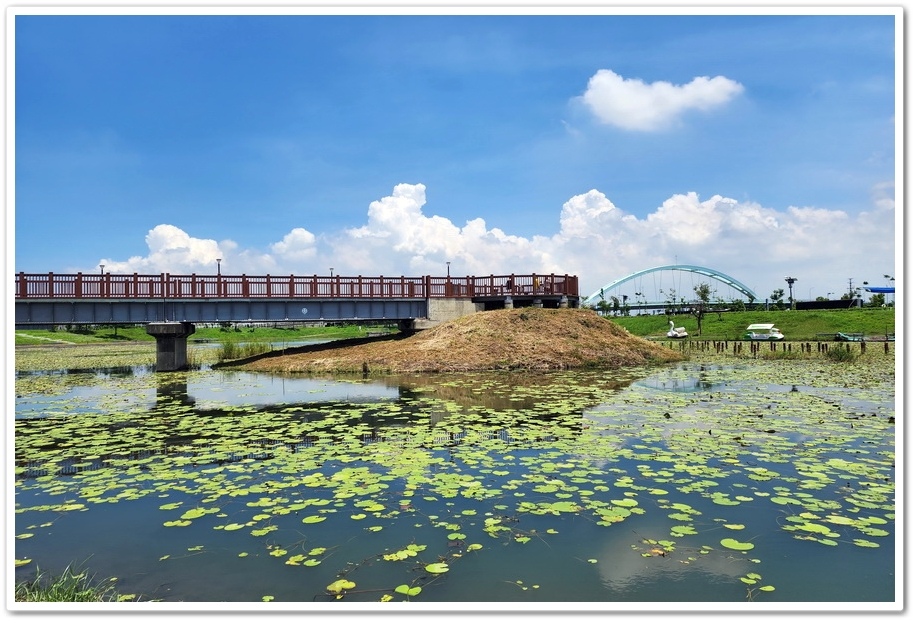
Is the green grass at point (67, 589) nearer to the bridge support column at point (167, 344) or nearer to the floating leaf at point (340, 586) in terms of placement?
the floating leaf at point (340, 586)

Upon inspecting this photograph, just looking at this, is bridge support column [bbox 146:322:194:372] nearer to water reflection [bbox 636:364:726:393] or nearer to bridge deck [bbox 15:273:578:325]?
bridge deck [bbox 15:273:578:325]

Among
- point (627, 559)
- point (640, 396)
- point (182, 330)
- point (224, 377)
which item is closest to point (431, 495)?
point (627, 559)

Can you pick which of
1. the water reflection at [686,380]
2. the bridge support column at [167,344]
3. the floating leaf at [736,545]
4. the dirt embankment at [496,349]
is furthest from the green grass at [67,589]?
the bridge support column at [167,344]

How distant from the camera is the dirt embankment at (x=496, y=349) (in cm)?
2845

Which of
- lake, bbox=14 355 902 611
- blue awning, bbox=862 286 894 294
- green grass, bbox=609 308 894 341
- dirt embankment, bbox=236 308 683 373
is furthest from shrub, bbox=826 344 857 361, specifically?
blue awning, bbox=862 286 894 294

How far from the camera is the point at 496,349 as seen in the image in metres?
29.3

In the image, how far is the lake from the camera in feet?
17.5

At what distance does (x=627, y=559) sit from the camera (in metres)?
5.77

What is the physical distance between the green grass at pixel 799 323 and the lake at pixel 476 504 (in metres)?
43.7

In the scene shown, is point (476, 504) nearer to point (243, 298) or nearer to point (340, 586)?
point (340, 586)

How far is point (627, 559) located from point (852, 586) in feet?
6.72

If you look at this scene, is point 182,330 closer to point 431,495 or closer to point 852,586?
point 431,495

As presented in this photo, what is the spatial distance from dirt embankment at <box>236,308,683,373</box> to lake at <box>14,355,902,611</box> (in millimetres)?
12637
